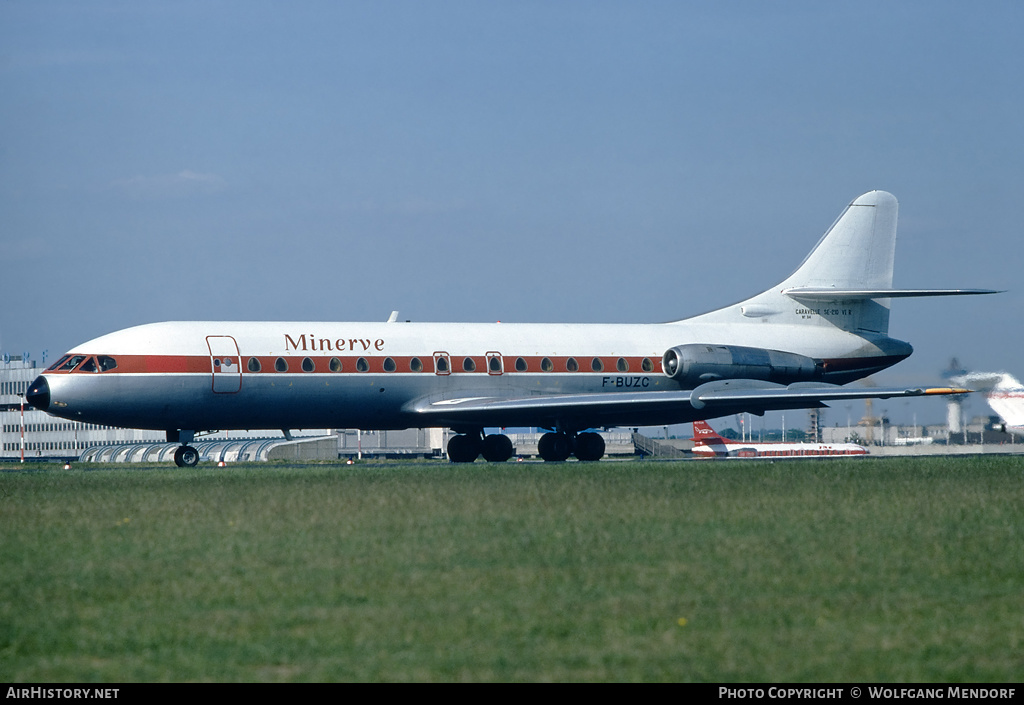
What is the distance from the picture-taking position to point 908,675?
8.37 m

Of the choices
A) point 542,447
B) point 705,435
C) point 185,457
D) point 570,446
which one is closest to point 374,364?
point 185,457

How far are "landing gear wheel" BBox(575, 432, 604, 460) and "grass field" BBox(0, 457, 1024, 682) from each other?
1935cm

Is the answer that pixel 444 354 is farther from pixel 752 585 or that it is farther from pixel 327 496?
pixel 752 585

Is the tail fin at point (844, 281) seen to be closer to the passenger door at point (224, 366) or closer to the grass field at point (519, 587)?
the passenger door at point (224, 366)

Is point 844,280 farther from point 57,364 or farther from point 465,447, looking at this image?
point 57,364

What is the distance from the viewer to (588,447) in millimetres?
39938

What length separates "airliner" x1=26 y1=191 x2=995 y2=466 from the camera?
3400 cm

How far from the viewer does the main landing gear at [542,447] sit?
39531mm

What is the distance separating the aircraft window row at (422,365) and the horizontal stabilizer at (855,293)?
6.49 metres

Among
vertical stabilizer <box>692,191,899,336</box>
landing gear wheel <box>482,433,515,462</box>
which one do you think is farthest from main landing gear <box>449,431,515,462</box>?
vertical stabilizer <box>692,191,899,336</box>

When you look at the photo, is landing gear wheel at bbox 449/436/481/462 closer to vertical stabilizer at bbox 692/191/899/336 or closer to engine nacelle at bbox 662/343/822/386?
engine nacelle at bbox 662/343/822/386

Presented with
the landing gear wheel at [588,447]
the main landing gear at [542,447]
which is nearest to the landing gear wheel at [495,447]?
the main landing gear at [542,447]

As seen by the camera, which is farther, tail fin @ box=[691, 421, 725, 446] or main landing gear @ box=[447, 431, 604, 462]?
tail fin @ box=[691, 421, 725, 446]

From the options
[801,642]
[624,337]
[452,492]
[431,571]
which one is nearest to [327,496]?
[452,492]
